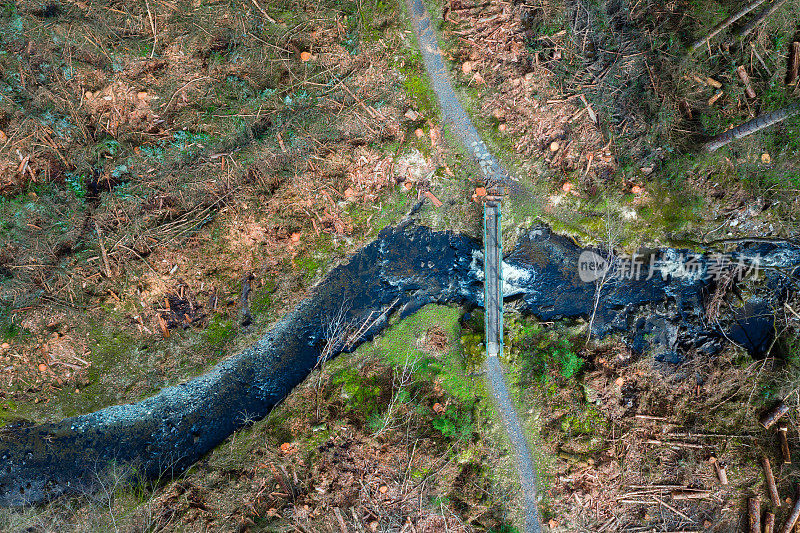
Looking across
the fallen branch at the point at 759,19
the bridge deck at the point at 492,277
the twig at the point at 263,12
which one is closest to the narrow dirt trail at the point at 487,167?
the bridge deck at the point at 492,277

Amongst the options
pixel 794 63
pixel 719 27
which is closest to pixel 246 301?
pixel 719 27

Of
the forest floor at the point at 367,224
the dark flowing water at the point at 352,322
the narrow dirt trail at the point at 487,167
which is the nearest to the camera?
the forest floor at the point at 367,224

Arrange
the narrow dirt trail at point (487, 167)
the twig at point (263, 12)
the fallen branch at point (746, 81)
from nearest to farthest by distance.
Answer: the fallen branch at point (746, 81) → the twig at point (263, 12) → the narrow dirt trail at point (487, 167)

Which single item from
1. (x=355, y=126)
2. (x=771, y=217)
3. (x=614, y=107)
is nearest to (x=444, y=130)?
(x=355, y=126)

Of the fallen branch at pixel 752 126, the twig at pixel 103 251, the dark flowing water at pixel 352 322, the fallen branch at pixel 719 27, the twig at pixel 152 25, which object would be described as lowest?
the dark flowing water at pixel 352 322

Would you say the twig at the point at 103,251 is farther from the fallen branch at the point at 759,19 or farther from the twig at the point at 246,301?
the fallen branch at the point at 759,19

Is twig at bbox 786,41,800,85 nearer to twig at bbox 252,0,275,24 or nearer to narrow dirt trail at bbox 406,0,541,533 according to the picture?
narrow dirt trail at bbox 406,0,541,533
